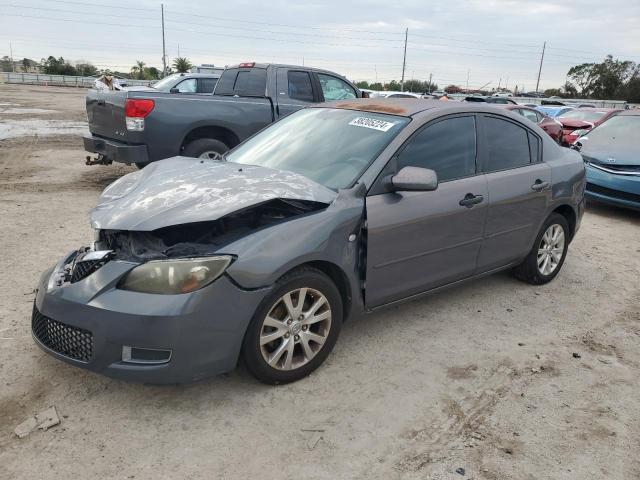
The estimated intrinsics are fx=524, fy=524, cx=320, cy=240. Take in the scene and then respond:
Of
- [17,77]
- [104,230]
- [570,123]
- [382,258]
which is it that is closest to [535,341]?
[382,258]

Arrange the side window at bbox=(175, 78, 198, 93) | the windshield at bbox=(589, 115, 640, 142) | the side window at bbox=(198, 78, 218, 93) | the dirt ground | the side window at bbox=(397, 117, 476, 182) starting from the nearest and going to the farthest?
the dirt ground < the side window at bbox=(397, 117, 476, 182) < the windshield at bbox=(589, 115, 640, 142) < the side window at bbox=(175, 78, 198, 93) < the side window at bbox=(198, 78, 218, 93)

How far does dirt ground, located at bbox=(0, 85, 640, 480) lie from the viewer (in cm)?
253

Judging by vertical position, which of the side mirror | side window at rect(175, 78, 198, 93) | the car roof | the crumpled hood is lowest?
the crumpled hood

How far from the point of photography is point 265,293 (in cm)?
284

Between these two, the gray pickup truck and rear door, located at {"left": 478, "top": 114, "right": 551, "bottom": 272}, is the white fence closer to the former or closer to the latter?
the gray pickup truck

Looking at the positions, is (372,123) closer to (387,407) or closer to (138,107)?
(387,407)

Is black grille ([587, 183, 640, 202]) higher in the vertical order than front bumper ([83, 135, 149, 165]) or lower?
lower

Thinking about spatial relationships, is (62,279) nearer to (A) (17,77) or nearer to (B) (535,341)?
(B) (535,341)

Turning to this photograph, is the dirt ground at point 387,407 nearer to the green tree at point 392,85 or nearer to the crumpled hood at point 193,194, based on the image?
the crumpled hood at point 193,194

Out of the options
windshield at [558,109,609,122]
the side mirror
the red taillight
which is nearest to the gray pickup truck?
the red taillight

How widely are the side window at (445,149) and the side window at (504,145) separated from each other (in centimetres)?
20

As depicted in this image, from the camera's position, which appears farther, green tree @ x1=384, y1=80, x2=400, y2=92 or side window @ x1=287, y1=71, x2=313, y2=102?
green tree @ x1=384, y1=80, x2=400, y2=92

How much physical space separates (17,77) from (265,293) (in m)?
64.8

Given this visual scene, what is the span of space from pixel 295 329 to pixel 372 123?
64.8 inches
